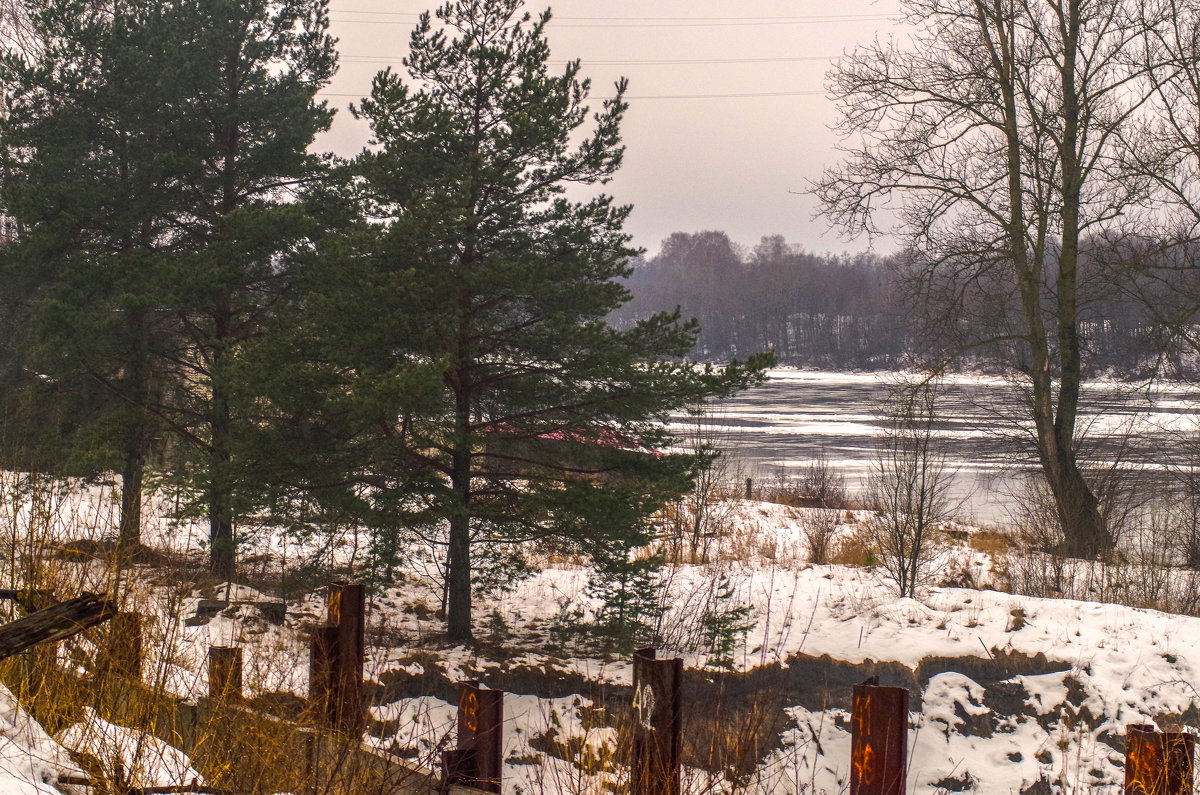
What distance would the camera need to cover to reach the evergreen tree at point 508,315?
9.10m

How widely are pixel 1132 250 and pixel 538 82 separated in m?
11.3

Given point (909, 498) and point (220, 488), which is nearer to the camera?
point (220, 488)

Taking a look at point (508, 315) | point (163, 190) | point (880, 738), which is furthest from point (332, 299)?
point (880, 738)

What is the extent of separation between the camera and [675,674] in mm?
3887

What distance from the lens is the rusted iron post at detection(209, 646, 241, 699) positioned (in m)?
4.89

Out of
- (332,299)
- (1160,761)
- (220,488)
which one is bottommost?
(1160,761)

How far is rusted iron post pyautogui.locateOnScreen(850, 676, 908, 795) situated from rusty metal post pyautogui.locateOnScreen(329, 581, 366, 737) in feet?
9.42

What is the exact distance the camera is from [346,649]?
5.34 meters

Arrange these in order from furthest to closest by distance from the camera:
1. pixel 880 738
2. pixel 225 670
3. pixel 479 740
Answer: pixel 225 670
pixel 479 740
pixel 880 738

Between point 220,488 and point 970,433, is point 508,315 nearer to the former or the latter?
point 220,488

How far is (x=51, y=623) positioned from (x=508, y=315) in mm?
7076

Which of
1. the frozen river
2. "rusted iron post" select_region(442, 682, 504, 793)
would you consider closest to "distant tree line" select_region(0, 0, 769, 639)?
"rusted iron post" select_region(442, 682, 504, 793)

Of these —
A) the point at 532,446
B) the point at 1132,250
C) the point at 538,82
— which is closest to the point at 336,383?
the point at 532,446

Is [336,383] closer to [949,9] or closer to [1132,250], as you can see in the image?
[1132,250]
